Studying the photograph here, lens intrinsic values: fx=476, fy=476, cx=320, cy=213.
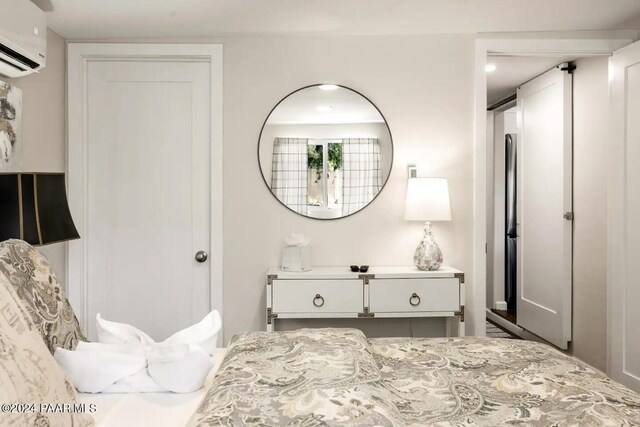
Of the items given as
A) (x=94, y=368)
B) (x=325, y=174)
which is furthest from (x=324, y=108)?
(x=94, y=368)

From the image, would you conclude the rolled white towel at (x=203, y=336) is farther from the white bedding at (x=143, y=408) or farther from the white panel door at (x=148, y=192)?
the white panel door at (x=148, y=192)

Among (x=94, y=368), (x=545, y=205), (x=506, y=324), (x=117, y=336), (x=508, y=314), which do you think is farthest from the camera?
(x=508, y=314)

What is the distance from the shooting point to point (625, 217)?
2.92 metres

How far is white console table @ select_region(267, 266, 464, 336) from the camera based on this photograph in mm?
2861

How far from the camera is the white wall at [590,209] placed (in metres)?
3.40

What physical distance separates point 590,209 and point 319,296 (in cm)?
219

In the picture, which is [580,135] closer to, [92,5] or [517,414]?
[517,414]

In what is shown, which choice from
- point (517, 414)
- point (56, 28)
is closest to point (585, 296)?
point (517, 414)

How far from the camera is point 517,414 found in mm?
1246

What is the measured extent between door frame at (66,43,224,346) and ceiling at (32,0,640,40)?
90mm

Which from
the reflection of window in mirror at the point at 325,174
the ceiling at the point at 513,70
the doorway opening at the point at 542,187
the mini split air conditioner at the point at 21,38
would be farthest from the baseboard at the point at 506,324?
the mini split air conditioner at the point at 21,38

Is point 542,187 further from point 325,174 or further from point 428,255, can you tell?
point 325,174

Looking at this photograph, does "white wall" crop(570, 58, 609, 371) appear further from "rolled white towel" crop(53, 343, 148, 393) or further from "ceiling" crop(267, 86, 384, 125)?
"rolled white towel" crop(53, 343, 148, 393)

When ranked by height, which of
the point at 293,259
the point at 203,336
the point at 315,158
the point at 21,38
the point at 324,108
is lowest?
the point at 203,336
